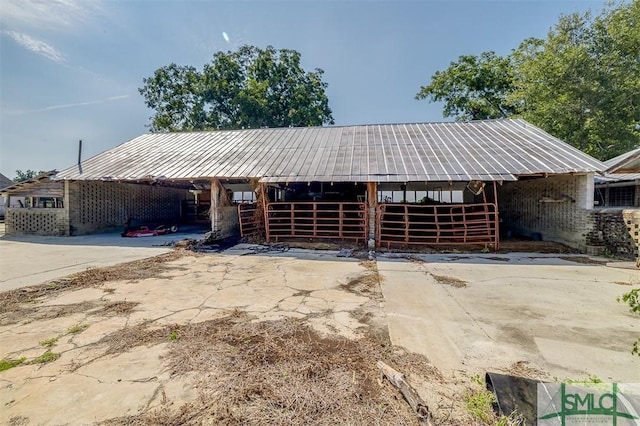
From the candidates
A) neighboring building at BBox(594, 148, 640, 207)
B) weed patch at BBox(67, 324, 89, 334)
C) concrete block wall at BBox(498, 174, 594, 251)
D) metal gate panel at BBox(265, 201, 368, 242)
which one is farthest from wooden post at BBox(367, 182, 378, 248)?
neighboring building at BBox(594, 148, 640, 207)

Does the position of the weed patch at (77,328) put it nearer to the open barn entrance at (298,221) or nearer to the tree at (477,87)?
the open barn entrance at (298,221)

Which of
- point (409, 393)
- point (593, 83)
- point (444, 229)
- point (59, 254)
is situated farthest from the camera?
point (593, 83)

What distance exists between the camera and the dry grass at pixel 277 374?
6.46 ft

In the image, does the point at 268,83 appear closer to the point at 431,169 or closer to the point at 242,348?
the point at 431,169

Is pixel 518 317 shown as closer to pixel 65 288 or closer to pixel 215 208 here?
pixel 65 288

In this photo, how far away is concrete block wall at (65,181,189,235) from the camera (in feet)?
37.6

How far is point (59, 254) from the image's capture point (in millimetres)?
7812

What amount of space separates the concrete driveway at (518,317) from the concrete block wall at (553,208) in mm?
2485

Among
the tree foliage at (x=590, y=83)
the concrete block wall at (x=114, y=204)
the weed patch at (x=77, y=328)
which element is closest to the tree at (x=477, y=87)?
the tree foliage at (x=590, y=83)

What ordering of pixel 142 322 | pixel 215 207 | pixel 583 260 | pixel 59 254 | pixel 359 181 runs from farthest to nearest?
pixel 215 207
pixel 359 181
pixel 59 254
pixel 583 260
pixel 142 322

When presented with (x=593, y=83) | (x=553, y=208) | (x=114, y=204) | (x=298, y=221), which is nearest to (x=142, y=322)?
(x=298, y=221)

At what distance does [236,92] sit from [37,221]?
54.9ft

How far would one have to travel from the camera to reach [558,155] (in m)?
8.95

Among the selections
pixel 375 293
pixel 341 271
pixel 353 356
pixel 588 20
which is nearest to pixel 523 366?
pixel 353 356
